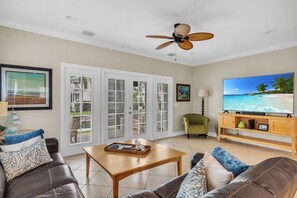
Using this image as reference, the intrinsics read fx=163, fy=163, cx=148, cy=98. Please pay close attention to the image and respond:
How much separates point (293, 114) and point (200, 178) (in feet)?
13.4

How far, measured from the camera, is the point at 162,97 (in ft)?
17.2

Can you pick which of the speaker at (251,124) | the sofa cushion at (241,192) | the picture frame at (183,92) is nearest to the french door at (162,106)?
the picture frame at (183,92)

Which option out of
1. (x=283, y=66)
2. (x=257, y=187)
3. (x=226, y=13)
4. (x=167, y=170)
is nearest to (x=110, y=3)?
(x=226, y=13)

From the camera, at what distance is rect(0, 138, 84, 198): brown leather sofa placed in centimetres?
129

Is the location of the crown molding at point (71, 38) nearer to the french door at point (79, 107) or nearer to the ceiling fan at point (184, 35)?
the french door at point (79, 107)

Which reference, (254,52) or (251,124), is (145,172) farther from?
(254,52)

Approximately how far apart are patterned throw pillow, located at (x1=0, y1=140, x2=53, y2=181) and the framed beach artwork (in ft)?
4.75

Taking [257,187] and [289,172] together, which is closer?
[257,187]

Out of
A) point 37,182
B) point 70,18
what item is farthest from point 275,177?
point 70,18

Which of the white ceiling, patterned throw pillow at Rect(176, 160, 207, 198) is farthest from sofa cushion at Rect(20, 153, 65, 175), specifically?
the white ceiling

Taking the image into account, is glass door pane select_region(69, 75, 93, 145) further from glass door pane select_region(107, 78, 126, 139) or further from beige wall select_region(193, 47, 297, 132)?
beige wall select_region(193, 47, 297, 132)

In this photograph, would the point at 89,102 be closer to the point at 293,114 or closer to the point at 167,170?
the point at 167,170

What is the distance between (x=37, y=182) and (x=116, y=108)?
→ 106 inches

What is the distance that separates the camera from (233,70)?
4883 mm
